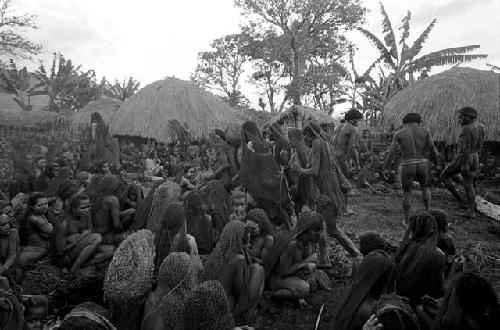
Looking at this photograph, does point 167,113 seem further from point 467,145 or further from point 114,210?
point 467,145

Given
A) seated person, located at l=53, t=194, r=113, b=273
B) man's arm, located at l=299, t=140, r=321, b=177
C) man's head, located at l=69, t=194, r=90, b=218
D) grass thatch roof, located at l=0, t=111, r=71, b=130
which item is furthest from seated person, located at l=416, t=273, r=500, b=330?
grass thatch roof, located at l=0, t=111, r=71, b=130

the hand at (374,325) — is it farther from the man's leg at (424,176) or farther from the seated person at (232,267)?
the man's leg at (424,176)

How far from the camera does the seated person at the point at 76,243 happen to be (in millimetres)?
4566

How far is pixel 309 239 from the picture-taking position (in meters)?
3.98

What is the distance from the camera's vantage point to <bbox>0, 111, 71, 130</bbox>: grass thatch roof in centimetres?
1848

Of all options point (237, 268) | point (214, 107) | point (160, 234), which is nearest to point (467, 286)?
point (237, 268)

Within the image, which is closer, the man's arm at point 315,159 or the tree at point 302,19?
the man's arm at point 315,159

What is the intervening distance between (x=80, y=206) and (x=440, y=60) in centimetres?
1624

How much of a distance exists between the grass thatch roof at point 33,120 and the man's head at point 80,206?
15.8 m

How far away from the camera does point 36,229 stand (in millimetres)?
4723

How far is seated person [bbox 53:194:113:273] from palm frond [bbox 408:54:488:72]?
16.2m

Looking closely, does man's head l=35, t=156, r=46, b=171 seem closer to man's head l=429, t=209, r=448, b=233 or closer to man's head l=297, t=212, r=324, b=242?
man's head l=297, t=212, r=324, b=242

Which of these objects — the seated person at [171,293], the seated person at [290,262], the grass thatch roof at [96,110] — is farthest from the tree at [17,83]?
the seated person at [171,293]

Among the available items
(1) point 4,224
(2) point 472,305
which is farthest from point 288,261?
(1) point 4,224
